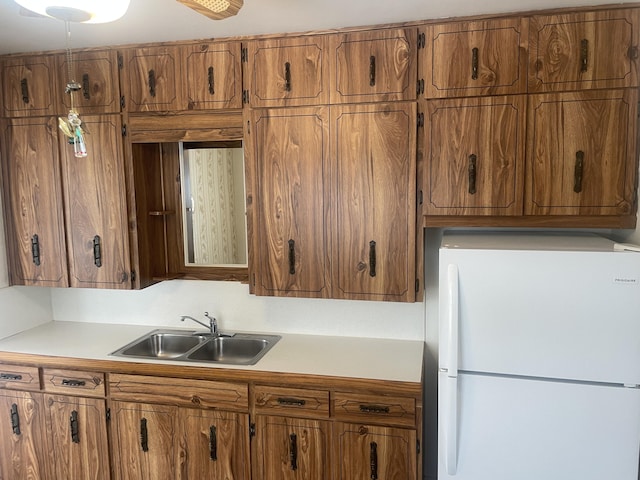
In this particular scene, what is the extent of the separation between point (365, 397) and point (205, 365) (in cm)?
76

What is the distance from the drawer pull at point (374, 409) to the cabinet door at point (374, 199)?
0.49 metres

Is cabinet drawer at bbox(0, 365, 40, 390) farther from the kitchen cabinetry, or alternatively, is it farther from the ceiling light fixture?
the ceiling light fixture

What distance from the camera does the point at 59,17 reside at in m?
1.29

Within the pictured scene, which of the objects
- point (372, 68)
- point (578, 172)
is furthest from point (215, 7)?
point (578, 172)

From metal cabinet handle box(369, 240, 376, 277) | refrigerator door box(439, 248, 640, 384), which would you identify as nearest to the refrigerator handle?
refrigerator door box(439, 248, 640, 384)

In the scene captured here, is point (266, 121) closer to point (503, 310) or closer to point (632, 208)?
point (503, 310)

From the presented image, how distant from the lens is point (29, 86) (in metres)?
2.55

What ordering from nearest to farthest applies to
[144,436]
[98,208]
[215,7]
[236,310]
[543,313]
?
[215,7] → [543,313] → [144,436] → [98,208] → [236,310]

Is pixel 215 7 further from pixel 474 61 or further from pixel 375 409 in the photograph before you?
pixel 375 409

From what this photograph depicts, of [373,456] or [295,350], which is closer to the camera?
[373,456]

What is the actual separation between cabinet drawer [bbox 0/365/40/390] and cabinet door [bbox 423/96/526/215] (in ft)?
7.07

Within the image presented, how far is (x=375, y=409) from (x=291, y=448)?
0.43 m

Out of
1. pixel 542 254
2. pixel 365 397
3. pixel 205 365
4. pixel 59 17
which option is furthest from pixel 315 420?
pixel 59 17

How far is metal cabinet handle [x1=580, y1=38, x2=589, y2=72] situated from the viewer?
1955 millimetres
